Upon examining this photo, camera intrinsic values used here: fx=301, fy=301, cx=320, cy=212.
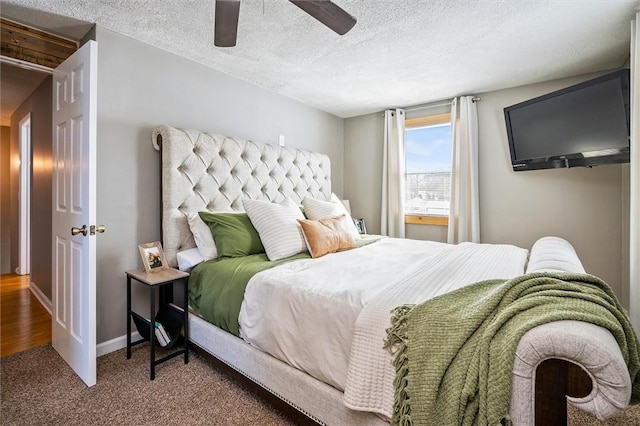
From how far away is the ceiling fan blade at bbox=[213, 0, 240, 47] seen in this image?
4.63 feet

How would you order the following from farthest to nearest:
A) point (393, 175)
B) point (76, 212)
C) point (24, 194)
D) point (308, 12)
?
point (393, 175) → point (24, 194) → point (76, 212) → point (308, 12)

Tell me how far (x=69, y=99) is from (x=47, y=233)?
68.2 inches

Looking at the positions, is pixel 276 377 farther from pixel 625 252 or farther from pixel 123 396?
pixel 625 252

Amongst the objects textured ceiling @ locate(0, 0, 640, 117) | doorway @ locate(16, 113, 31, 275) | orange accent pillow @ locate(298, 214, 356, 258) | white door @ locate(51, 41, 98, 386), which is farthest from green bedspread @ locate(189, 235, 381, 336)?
doorway @ locate(16, 113, 31, 275)

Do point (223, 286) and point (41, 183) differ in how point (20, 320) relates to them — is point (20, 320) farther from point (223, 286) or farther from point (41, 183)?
point (223, 286)

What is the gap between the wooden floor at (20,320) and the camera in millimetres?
2287

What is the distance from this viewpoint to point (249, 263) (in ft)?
6.52

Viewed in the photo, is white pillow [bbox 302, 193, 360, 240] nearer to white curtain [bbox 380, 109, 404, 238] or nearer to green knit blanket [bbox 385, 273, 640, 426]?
white curtain [bbox 380, 109, 404, 238]

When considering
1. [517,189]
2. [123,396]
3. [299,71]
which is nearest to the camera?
[123,396]

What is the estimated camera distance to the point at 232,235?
2.20 metres

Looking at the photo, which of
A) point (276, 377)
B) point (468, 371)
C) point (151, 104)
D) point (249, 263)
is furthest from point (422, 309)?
point (151, 104)

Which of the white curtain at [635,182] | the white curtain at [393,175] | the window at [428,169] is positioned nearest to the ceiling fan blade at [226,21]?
the white curtain at [635,182]

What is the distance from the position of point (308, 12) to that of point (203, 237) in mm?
1619

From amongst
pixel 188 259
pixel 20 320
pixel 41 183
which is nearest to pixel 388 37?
pixel 188 259
